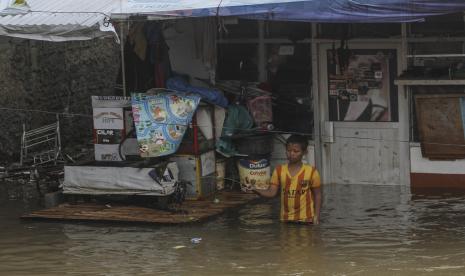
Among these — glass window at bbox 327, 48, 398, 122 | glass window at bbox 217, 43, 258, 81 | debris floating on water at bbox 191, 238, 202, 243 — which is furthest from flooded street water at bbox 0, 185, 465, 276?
glass window at bbox 217, 43, 258, 81

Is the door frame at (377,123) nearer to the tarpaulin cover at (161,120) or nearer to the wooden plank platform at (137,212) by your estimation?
the wooden plank platform at (137,212)

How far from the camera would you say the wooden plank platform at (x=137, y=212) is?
411 inches

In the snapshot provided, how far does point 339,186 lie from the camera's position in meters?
12.6

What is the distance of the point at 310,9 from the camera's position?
9117mm

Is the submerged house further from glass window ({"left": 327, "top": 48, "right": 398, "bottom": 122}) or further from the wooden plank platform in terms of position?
the wooden plank platform

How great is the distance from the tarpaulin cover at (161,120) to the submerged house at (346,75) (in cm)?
103

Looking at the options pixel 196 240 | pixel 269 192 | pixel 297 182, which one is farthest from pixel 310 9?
pixel 196 240

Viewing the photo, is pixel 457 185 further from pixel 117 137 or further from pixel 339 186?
pixel 117 137

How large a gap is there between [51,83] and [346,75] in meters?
6.33

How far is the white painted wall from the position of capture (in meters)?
11.7

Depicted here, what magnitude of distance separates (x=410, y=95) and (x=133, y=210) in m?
4.17

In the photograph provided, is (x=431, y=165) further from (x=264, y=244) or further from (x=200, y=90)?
(x=264, y=244)

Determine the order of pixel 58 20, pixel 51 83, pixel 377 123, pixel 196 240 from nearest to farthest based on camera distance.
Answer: pixel 196 240 < pixel 58 20 < pixel 377 123 < pixel 51 83

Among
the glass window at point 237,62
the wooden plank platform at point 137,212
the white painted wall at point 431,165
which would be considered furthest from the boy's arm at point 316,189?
the glass window at point 237,62
